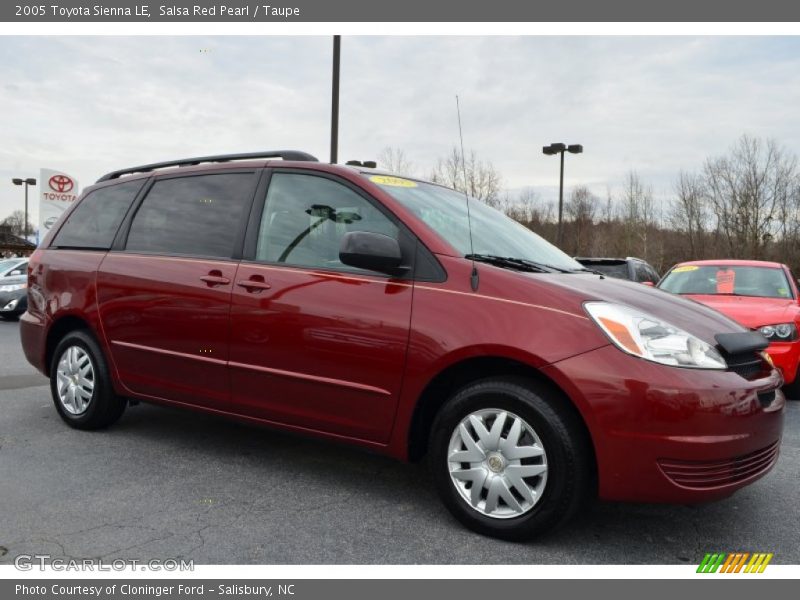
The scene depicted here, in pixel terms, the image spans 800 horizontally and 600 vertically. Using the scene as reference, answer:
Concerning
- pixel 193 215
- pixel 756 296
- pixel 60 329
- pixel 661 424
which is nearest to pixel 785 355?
pixel 756 296

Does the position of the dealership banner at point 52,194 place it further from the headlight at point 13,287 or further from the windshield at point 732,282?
the windshield at point 732,282

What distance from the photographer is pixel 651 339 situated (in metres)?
2.67

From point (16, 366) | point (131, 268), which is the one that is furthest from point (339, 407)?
point (16, 366)

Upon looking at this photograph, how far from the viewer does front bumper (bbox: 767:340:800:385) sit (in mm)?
5734

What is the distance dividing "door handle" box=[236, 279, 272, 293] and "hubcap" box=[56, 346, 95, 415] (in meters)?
1.56

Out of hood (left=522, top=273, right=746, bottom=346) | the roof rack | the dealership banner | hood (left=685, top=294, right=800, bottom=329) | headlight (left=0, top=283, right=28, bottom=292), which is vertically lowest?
headlight (left=0, top=283, right=28, bottom=292)

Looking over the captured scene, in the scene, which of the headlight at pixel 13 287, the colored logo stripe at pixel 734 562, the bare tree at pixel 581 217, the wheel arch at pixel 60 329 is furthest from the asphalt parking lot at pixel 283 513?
the bare tree at pixel 581 217

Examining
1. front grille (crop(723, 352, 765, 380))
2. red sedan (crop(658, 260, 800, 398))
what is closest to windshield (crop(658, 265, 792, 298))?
red sedan (crop(658, 260, 800, 398))

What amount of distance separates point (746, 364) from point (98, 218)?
13.6 ft

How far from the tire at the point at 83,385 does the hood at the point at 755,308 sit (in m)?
5.04

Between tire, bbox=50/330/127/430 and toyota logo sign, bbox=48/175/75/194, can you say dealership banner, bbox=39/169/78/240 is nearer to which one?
toyota logo sign, bbox=48/175/75/194

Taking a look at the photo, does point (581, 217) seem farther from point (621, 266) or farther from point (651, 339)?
point (651, 339)

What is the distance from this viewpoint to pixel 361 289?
3.18m

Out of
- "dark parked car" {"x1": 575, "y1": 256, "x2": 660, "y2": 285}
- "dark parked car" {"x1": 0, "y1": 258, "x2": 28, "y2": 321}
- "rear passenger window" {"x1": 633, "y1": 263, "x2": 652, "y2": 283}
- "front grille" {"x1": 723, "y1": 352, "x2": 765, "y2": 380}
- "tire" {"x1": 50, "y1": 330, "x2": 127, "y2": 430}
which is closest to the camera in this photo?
"front grille" {"x1": 723, "y1": 352, "x2": 765, "y2": 380}
